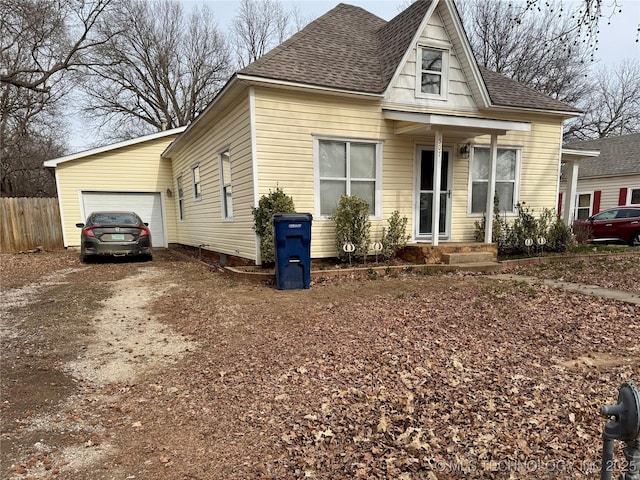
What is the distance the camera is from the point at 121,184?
1380cm

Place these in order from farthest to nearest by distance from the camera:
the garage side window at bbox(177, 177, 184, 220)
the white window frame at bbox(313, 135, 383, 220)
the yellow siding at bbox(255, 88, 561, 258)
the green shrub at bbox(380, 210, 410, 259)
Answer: the garage side window at bbox(177, 177, 184, 220)
the green shrub at bbox(380, 210, 410, 259)
the white window frame at bbox(313, 135, 383, 220)
the yellow siding at bbox(255, 88, 561, 258)

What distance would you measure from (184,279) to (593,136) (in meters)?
36.5

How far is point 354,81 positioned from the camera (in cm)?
798

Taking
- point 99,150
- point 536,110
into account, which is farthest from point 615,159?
point 99,150

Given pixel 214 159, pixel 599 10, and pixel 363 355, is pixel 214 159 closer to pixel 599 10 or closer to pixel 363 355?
pixel 363 355

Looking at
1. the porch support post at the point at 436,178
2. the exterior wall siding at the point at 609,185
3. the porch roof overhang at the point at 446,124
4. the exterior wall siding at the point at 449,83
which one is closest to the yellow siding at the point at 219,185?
the porch roof overhang at the point at 446,124

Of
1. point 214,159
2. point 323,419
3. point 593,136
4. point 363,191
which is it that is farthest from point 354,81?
point 593,136

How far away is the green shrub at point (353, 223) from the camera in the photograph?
7578 mm

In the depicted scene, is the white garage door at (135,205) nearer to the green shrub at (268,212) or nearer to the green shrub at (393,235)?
the green shrub at (268,212)

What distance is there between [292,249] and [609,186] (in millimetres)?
21848

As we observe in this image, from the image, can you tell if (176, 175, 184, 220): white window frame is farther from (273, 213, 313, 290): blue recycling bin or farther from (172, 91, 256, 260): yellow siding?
(273, 213, 313, 290): blue recycling bin

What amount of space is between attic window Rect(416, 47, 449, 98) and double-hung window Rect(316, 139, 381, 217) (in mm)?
2035

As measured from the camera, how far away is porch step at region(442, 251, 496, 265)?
7789 millimetres

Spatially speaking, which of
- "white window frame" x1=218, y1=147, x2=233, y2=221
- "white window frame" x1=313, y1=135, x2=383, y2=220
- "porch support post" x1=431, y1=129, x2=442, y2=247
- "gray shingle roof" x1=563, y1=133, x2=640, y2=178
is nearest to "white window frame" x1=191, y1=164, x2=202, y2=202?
"white window frame" x1=218, y1=147, x2=233, y2=221
